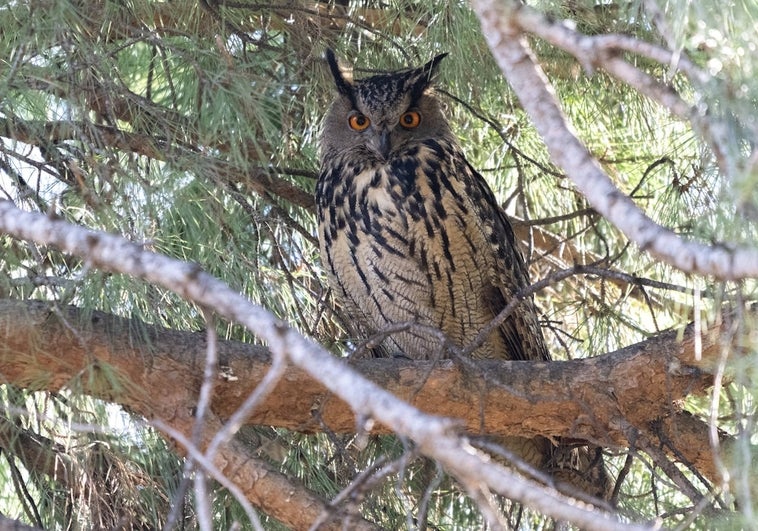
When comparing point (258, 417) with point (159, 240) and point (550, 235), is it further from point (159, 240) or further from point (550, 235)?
point (550, 235)

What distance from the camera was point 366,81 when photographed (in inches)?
108

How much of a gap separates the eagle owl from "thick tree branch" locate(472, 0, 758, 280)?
1179 millimetres

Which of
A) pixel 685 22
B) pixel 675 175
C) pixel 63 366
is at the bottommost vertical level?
pixel 63 366

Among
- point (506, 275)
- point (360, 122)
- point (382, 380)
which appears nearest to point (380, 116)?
point (360, 122)

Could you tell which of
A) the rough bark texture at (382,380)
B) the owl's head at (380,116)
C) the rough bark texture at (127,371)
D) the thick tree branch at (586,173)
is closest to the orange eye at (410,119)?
the owl's head at (380,116)

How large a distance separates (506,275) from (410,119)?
492 millimetres

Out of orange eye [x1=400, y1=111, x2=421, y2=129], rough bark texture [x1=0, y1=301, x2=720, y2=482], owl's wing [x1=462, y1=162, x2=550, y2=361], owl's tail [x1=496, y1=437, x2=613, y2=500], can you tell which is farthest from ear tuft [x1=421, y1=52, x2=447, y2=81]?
owl's tail [x1=496, y1=437, x2=613, y2=500]

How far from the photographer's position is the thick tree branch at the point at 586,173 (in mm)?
1078

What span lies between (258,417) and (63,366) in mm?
412

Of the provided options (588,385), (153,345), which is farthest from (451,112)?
(153,345)

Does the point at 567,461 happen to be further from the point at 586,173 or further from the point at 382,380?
the point at 586,173

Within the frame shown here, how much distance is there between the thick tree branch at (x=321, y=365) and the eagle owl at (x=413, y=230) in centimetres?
123

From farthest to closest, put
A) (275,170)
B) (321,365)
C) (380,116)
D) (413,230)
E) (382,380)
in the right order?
1. (380,116)
2. (275,170)
3. (413,230)
4. (382,380)
5. (321,365)

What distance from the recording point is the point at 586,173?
1.22 metres
